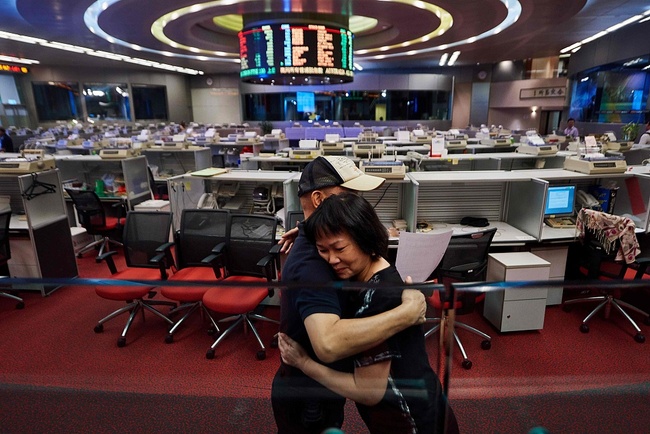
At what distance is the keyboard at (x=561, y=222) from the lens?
3.41 metres

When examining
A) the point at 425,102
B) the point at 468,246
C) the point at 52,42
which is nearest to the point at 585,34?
the point at 425,102

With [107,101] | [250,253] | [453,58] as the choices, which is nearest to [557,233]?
[250,253]

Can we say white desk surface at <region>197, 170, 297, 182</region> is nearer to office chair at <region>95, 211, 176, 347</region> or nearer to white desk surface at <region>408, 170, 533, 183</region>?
office chair at <region>95, 211, 176, 347</region>

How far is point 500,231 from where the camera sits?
3369 mm

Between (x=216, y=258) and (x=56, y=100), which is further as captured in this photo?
(x=56, y=100)

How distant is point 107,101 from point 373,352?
1776 cm

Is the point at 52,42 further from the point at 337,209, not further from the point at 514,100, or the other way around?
the point at 514,100

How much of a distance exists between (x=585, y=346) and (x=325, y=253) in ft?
8.31

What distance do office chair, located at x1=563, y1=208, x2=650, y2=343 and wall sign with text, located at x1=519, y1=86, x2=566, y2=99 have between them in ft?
40.6

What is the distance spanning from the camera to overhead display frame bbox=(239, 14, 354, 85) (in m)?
7.37

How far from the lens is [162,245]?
10.0 ft

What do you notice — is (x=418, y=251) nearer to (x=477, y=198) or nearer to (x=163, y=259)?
(x=477, y=198)

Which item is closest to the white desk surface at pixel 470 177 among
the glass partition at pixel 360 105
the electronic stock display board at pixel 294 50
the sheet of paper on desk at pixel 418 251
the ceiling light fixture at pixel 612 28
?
the sheet of paper on desk at pixel 418 251

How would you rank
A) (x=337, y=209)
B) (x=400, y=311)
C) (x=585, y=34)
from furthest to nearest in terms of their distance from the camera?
(x=585, y=34) < (x=337, y=209) < (x=400, y=311)
